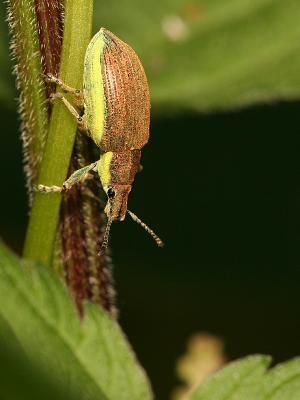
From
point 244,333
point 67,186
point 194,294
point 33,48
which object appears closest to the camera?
point 33,48

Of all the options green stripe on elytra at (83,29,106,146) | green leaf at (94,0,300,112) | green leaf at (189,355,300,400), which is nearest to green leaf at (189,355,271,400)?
green leaf at (189,355,300,400)

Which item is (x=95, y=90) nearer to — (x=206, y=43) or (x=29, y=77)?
(x=29, y=77)

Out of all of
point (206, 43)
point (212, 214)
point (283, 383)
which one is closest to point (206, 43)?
point (206, 43)

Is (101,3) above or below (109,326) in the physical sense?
above

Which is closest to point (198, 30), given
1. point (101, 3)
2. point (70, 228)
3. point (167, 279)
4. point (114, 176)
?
point (101, 3)

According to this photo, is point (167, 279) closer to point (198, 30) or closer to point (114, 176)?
point (198, 30)

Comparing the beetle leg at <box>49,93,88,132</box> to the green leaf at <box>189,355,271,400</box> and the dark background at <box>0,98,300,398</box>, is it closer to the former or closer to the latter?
the green leaf at <box>189,355,271,400</box>
